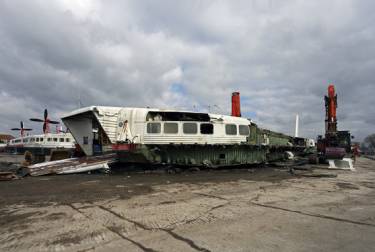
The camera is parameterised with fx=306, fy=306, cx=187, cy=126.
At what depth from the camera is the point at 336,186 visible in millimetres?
11523

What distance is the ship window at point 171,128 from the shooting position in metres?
15.8

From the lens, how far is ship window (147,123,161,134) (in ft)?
51.3

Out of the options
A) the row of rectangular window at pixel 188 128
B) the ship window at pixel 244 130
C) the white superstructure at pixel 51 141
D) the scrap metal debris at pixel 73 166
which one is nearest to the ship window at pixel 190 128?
the row of rectangular window at pixel 188 128

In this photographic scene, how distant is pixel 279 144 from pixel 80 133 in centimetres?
1364

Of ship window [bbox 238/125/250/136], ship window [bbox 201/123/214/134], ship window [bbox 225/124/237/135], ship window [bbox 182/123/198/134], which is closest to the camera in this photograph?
ship window [bbox 182/123/198/134]

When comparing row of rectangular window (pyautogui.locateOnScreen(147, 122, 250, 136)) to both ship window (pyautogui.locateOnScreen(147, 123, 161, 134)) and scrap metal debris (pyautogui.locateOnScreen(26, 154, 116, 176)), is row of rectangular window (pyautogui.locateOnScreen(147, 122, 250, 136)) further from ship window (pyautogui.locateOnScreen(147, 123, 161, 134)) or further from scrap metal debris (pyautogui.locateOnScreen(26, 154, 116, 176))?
scrap metal debris (pyautogui.locateOnScreen(26, 154, 116, 176))

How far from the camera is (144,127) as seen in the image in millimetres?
15617

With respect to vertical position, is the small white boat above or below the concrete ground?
above

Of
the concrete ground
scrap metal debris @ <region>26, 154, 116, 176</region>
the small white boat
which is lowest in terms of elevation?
the concrete ground

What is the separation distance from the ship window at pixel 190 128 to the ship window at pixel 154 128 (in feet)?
4.41

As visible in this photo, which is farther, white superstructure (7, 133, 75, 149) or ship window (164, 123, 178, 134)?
white superstructure (7, 133, 75, 149)

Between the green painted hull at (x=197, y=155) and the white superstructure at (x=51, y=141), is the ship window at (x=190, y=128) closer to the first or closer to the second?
the green painted hull at (x=197, y=155)

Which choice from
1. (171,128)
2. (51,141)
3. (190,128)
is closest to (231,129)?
(190,128)

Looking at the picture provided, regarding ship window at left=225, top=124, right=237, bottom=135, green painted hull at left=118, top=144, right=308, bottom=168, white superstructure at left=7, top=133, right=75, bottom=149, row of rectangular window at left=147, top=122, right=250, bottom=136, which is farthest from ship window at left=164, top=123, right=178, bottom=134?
white superstructure at left=7, top=133, right=75, bottom=149
